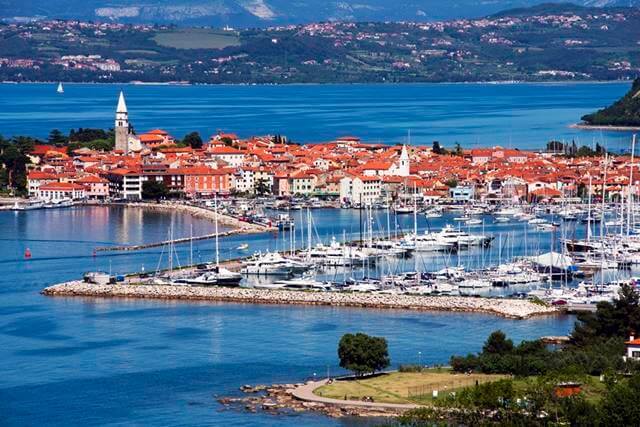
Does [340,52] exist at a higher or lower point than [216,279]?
higher

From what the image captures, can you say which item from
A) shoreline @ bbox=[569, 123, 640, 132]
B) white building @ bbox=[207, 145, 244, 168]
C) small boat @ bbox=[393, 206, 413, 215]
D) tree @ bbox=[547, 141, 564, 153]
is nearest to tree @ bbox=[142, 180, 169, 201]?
white building @ bbox=[207, 145, 244, 168]

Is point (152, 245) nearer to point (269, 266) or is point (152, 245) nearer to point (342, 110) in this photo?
point (269, 266)

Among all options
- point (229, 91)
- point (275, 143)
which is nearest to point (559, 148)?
point (275, 143)

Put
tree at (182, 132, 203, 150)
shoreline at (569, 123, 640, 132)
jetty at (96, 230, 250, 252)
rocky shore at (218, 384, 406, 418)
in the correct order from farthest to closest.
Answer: shoreline at (569, 123, 640, 132), tree at (182, 132, 203, 150), jetty at (96, 230, 250, 252), rocky shore at (218, 384, 406, 418)

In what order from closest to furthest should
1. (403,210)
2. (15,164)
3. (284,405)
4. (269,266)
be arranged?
(284,405) < (269,266) < (403,210) < (15,164)

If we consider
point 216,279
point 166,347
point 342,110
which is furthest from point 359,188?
point 342,110

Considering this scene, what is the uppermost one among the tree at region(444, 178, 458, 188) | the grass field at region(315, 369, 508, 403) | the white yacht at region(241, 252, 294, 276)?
the tree at region(444, 178, 458, 188)

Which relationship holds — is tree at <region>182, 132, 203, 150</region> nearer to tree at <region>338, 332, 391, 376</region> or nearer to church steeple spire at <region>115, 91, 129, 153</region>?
church steeple spire at <region>115, 91, 129, 153</region>

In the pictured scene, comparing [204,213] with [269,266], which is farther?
[204,213]
